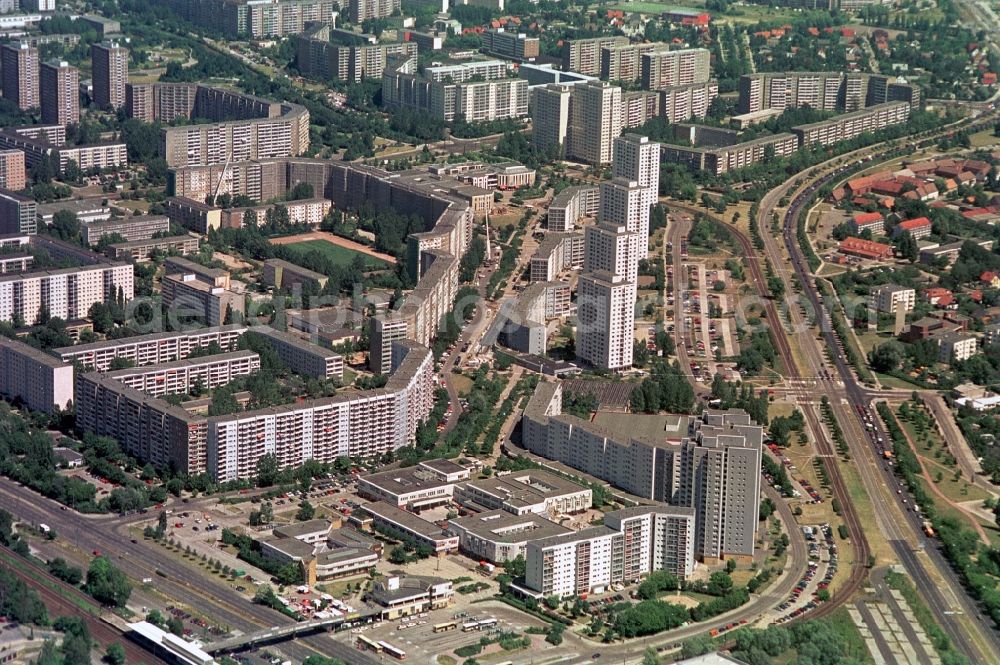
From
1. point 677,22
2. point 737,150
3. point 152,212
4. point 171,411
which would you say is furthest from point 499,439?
point 677,22

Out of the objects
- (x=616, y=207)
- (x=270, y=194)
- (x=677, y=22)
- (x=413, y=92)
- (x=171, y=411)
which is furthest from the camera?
(x=677, y=22)

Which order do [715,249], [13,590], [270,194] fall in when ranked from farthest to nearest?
[270,194]
[715,249]
[13,590]

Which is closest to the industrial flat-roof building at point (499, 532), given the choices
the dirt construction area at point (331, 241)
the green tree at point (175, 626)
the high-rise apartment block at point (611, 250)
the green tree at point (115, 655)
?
the green tree at point (175, 626)

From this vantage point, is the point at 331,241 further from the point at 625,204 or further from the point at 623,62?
the point at 623,62

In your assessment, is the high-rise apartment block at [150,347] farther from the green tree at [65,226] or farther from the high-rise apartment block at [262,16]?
the high-rise apartment block at [262,16]

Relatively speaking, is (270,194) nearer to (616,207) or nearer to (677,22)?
(616,207)

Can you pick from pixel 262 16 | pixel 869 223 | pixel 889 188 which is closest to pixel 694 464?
pixel 869 223
